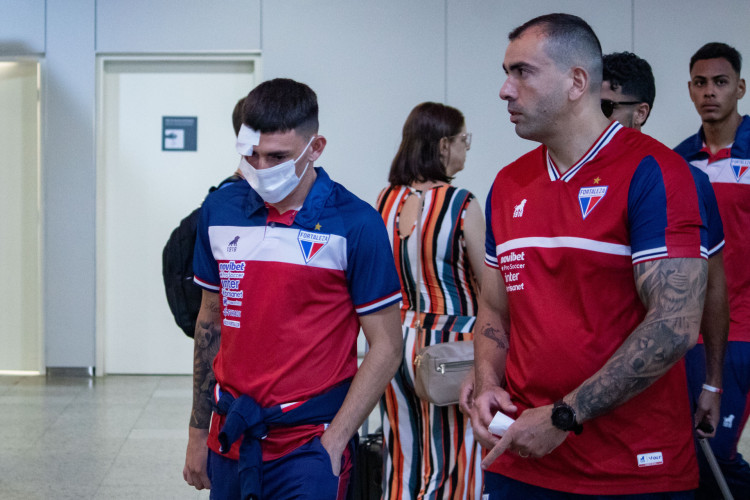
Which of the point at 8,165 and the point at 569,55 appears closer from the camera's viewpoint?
the point at 569,55

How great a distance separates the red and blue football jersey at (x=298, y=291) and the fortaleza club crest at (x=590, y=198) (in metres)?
0.52

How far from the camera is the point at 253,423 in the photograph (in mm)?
1879

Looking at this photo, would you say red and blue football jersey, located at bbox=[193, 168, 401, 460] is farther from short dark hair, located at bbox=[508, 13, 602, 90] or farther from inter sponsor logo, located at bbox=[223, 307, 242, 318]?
short dark hair, located at bbox=[508, 13, 602, 90]

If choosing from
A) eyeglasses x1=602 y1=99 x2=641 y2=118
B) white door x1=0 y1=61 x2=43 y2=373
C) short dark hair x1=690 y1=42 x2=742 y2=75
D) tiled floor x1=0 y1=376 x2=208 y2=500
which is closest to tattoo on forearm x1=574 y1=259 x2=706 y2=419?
eyeglasses x1=602 y1=99 x2=641 y2=118

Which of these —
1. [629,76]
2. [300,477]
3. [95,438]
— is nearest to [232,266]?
[300,477]

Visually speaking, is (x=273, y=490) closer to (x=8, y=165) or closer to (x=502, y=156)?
(x=502, y=156)

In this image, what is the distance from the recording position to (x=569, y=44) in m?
1.77

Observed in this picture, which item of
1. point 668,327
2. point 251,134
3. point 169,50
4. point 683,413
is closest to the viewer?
point 668,327

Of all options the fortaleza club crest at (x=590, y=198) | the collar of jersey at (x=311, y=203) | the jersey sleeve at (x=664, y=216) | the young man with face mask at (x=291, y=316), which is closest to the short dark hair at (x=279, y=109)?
the young man with face mask at (x=291, y=316)

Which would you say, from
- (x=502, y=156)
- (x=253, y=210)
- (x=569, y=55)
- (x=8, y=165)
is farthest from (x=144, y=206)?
(x=569, y=55)

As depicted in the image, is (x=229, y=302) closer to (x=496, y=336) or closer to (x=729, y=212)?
(x=496, y=336)

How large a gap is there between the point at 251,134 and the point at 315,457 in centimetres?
78

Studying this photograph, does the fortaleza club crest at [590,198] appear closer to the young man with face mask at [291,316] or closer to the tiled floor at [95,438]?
the young man with face mask at [291,316]

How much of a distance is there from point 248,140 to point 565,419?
0.99 metres
